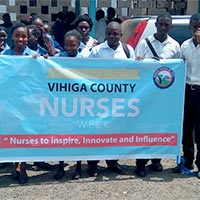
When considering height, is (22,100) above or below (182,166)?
above

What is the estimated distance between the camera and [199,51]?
16.4ft

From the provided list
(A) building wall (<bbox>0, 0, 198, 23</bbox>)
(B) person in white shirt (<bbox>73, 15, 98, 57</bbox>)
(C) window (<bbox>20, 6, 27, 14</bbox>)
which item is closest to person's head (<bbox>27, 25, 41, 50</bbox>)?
(B) person in white shirt (<bbox>73, 15, 98, 57</bbox>)

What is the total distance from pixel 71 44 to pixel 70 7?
1022 cm

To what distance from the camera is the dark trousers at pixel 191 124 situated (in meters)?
5.09

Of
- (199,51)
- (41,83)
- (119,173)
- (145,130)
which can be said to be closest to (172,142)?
(145,130)

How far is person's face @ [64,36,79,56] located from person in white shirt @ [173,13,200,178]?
1238 mm

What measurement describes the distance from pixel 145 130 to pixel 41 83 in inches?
50.2

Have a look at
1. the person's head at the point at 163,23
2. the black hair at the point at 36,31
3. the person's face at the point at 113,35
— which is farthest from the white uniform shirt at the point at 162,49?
the black hair at the point at 36,31

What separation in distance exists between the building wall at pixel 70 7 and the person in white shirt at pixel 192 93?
948 cm

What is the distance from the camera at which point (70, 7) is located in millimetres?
14844

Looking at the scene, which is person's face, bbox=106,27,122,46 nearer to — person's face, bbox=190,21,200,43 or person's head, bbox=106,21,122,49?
person's head, bbox=106,21,122,49

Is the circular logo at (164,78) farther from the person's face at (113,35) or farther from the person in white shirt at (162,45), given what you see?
the person's face at (113,35)

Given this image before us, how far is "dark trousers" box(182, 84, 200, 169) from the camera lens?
16.7 feet

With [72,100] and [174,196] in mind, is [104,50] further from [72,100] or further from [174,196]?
Answer: [174,196]
